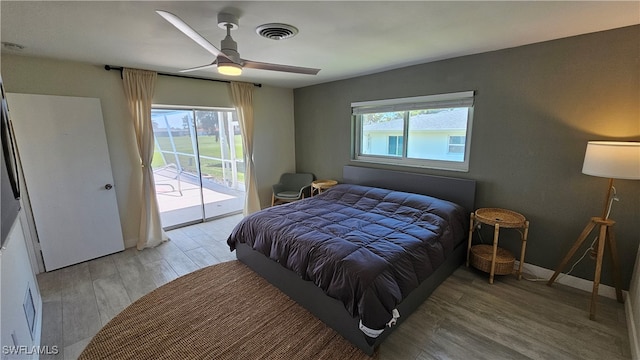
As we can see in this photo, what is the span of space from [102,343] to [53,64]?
2951 millimetres

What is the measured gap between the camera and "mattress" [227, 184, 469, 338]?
1826 millimetres

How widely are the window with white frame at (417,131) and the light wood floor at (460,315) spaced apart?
144 cm

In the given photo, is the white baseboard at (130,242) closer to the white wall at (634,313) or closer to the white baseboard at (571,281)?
the white baseboard at (571,281)

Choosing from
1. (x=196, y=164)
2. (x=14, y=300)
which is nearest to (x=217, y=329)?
(x=14, y=300)

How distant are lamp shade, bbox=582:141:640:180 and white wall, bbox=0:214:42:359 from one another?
3.85m

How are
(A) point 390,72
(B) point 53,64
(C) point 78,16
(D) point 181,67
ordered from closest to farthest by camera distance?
(C) point 78,16 → (B) point 53,64 → (D) point 181,67 → (A) point 390,72

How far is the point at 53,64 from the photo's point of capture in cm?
287

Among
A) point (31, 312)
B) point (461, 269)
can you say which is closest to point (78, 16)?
point (31, 312)

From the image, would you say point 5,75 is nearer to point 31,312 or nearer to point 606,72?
point 31,312

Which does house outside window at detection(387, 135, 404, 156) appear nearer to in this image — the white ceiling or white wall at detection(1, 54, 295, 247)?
the white ceiling

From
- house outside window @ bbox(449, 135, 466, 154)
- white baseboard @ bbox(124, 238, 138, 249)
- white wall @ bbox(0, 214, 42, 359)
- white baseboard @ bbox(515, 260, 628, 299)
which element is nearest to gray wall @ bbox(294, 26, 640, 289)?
white baseboard @ bbox(515, 260, 628, 299)

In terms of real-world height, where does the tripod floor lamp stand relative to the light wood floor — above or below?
above

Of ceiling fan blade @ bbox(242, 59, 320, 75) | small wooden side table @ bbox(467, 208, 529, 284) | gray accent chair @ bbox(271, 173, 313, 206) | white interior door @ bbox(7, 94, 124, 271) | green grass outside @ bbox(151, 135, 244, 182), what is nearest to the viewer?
ceiling fan blade @ bbox(242, 59, 320, 75)

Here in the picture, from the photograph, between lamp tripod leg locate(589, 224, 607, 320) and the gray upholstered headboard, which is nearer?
lamp tripod leg locate(589, 224, 607, 320)
